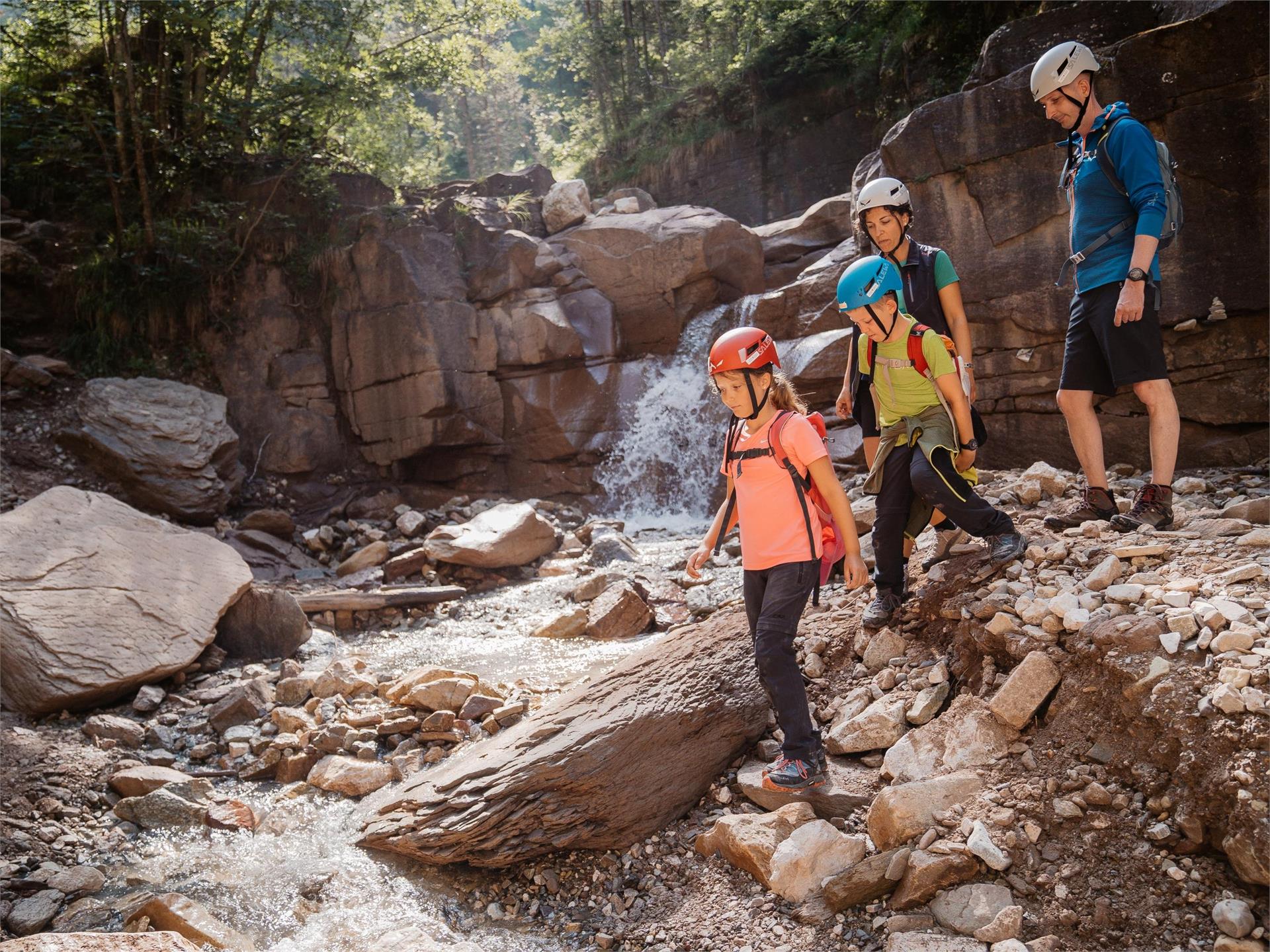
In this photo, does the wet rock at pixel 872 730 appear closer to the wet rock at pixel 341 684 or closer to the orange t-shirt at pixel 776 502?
the orange t-shirt at pixel 776 502

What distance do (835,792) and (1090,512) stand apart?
1.80 metres

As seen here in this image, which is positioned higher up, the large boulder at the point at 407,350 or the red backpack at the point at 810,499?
the large boulder at the point at 407,350

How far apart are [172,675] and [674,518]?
652cm

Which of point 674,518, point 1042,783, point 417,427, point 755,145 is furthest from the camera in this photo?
point 755,145

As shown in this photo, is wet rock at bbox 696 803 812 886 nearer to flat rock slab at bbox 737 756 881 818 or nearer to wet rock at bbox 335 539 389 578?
flat rock slab at bbox 737 756 881 818

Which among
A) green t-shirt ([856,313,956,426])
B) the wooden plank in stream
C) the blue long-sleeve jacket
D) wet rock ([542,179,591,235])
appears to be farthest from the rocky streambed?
wet rock ([542,179,591,235])

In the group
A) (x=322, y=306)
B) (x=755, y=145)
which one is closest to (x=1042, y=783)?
(x=322, y=306)

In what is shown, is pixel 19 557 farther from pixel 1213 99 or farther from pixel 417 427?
pixel 1213 99

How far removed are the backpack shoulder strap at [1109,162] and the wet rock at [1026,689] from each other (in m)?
2.06

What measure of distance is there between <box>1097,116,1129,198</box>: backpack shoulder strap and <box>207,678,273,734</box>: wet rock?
17.9 feet

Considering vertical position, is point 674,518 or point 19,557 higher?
point 19,557

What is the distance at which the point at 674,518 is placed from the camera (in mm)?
11039

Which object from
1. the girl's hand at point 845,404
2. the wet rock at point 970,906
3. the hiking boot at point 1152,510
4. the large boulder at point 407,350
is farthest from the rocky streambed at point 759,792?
the large boulder at point 407,350

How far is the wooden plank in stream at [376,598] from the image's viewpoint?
756 cm
